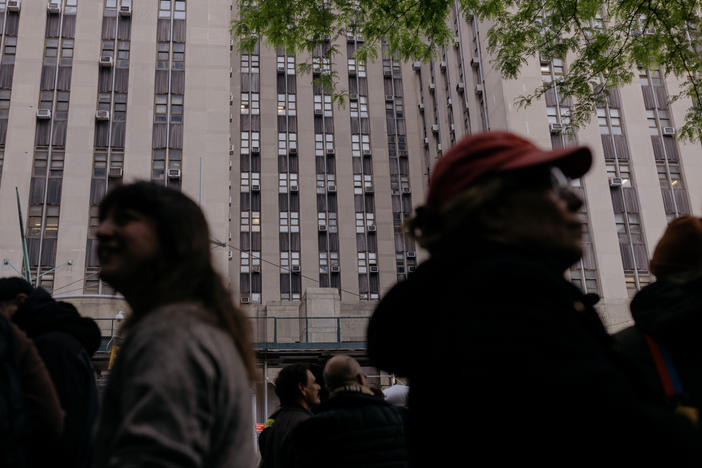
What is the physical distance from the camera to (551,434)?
122 cm

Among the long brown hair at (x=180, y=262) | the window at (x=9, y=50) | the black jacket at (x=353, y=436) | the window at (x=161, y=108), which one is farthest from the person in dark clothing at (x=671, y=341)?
the window at (x=9, y=50)

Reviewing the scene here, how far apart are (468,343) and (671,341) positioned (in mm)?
901

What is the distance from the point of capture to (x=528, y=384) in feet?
4.06

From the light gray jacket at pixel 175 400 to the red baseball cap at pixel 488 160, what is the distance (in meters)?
0.77

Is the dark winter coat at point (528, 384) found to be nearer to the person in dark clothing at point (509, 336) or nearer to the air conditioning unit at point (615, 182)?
the person in dark clothing at point (509, 336)

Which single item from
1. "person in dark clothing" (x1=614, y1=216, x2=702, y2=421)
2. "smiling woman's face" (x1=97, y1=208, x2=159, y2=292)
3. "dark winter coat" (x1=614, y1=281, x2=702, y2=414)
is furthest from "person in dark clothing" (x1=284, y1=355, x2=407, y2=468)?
"smiling woman's face" (x1=97, y1=208, x2=159, y2=292)

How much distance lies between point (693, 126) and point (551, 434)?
958 cm

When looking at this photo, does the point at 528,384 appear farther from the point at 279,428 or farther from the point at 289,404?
the point at 289,404

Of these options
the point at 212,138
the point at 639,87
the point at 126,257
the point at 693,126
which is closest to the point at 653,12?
the point at 693,126

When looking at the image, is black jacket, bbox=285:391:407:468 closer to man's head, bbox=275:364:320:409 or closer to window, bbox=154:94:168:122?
man's head, bbox=275:364:320:409

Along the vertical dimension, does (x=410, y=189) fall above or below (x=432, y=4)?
above

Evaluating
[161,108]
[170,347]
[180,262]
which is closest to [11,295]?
[180,262]

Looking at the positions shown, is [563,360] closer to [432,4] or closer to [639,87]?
[432,4]

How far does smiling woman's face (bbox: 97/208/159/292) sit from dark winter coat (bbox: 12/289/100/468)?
4.42 feet
